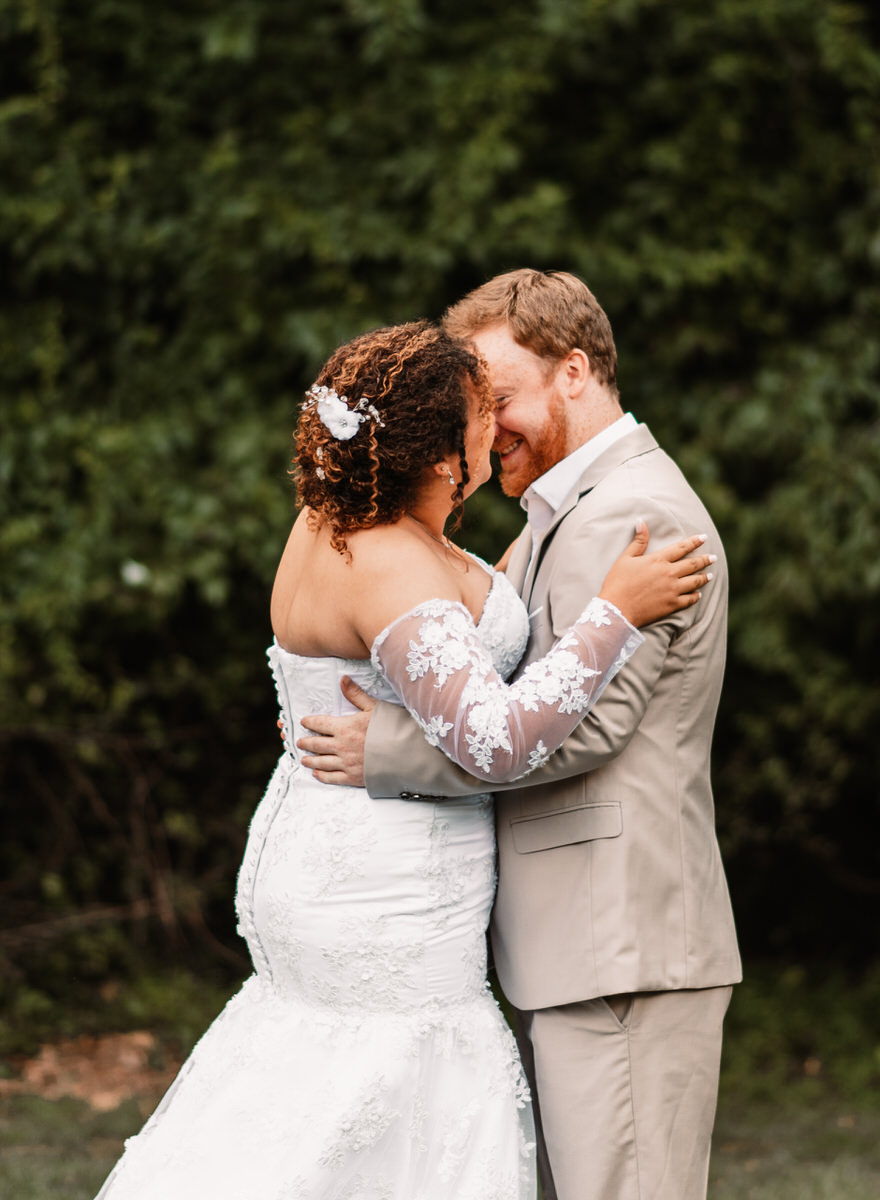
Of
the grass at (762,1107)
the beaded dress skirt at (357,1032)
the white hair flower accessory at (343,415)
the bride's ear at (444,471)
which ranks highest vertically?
the white hair flower accessory at (343,415)

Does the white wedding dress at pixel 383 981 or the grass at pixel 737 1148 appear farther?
the grass at pixel 737 1148

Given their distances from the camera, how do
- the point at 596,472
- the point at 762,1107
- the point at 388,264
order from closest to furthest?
the point at 596,472
the point at 762,1107
the point at 388,264

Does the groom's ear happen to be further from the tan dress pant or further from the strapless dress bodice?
the tan dress pant

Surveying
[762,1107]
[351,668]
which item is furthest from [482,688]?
[762,1107]

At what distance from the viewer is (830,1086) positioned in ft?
19.9

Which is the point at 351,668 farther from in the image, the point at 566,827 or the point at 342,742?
the point at 566,827

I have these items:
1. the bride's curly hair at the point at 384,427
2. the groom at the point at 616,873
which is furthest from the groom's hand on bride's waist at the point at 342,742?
the bride's curly hair at the point at 384,427

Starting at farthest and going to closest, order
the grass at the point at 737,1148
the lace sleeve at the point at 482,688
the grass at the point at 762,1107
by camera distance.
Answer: the grass at the point at 762,1107, the grass at the point at 737,1148, the lace sleeve at the point at 482,688

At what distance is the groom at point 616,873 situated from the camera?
2582 millimetres

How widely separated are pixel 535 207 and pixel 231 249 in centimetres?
135

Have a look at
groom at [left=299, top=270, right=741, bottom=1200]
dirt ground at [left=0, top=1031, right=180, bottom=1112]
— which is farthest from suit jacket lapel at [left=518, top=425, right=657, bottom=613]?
dirt ground at [left=0, top=1031, right=180, bottom=1112]

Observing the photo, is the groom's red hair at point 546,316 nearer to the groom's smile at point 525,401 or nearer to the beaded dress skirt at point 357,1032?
the groom's smile at point 525,401

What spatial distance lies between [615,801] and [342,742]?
547 mm

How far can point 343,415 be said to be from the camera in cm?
246
